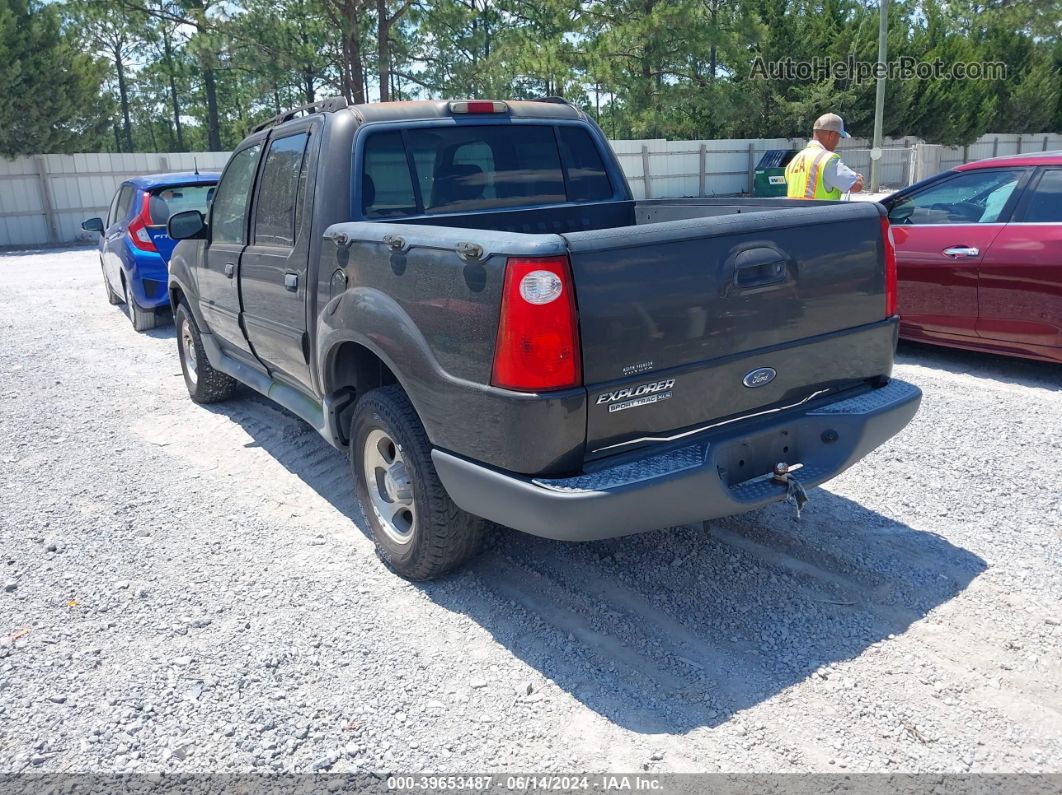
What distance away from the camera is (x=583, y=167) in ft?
15.6

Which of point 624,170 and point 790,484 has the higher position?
point 624,170

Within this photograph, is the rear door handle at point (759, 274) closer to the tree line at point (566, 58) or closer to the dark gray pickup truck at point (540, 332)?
the dark gray pickup truck at point (540, 332)

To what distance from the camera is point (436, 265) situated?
3.11 metres

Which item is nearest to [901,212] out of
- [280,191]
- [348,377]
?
[280,191]

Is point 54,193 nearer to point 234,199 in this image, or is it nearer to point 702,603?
point 234,199

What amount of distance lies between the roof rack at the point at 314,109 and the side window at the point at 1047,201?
16.0 feet

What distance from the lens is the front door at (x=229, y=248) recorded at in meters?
5.09

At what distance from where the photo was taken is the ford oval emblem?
3.25m

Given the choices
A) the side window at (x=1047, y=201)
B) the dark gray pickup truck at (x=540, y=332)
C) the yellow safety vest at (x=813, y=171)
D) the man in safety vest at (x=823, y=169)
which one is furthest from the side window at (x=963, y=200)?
the dark gray pickup truck at (x=540, y=332)

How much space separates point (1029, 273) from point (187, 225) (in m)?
5.70

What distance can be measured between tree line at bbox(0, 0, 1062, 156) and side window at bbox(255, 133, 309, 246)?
22716 millimetres

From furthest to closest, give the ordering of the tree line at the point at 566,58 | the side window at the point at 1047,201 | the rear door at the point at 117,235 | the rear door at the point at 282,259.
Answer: the tree line at the point at 566,58 → the rear door at the point at 117,235 → the side window at the point at 1047,201 → the rear door at the point at 282,259

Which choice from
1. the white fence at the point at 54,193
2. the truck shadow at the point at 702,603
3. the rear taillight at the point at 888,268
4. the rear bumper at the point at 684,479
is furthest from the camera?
the white fence at the point at 54,193

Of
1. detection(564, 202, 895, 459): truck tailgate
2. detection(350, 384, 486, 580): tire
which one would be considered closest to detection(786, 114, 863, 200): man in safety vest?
detection(564, 202, 895, 459): truck tailgate
